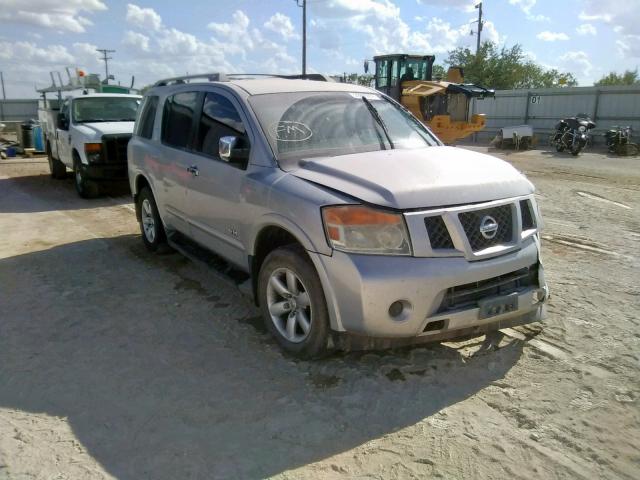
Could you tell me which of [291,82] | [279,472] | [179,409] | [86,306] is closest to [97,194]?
[86,306]

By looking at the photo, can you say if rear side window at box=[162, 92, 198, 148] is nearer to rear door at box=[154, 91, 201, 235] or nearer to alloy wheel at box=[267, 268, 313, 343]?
rear door at box=[154, 91, 201, 235]

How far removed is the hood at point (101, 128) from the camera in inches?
391

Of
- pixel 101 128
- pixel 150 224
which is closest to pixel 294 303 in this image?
pixel 150 224

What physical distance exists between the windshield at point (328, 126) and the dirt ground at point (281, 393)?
1369 millimetres

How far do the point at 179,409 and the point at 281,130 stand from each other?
7.05 feet

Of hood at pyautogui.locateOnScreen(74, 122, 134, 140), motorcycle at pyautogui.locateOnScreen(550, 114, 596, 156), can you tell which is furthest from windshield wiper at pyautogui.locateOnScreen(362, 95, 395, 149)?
motorcycle at pyautogui.locateOnScreen(550, 114, 596, 156)

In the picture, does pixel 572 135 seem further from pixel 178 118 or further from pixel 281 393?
pixel 281 393

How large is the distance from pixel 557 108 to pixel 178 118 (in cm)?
2308

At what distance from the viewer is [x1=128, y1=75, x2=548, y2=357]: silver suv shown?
124 inches

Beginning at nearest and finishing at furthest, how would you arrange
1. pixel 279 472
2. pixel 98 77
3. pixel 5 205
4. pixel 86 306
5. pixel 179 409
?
pixel 279 472 < pixel 179 409 < pixel 86 306 < pixel 5 205 < pixel 98 77

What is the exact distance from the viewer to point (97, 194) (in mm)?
10398

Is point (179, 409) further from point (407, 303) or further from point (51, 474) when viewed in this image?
point (407, 303)

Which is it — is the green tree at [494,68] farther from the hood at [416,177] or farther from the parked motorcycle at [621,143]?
the hood at [416,177]

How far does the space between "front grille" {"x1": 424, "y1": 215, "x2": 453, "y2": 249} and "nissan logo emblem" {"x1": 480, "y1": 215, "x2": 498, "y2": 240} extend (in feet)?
0.84
